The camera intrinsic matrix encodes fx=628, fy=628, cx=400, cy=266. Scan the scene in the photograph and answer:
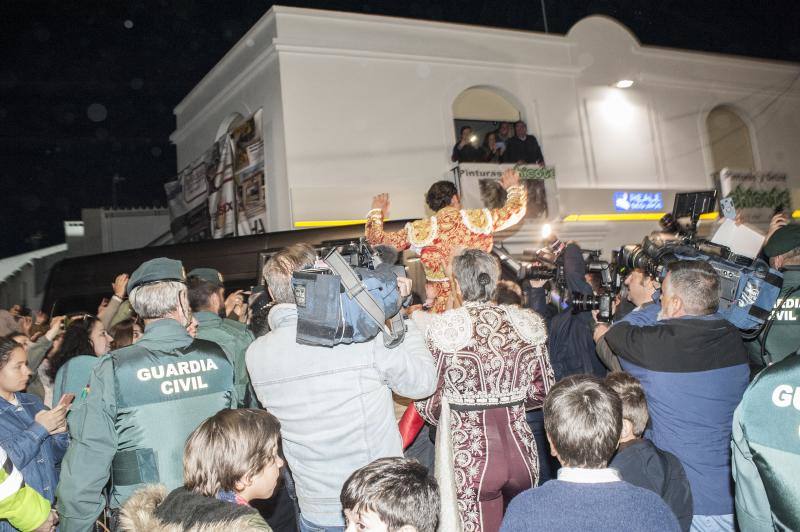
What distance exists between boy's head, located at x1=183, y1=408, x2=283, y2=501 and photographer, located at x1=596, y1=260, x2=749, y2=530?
1766mm

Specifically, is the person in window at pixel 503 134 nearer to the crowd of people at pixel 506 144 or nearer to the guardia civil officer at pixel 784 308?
the crowd of people at pixel 506 144

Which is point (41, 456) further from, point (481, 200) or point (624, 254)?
point (481, 200)

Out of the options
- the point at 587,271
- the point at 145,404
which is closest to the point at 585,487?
the point at 145,404

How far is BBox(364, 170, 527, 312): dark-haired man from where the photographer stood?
4496 mm

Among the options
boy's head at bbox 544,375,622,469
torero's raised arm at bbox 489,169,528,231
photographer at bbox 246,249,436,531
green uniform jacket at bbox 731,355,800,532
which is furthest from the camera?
torero's raised arm at bbox 489,169,528,231

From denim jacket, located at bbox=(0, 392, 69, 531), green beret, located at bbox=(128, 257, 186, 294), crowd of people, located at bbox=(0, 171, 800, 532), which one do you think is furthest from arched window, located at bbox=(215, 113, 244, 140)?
green beret, located at bbox=(128, 257, 186, 294)

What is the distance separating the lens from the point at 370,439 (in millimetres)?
2395

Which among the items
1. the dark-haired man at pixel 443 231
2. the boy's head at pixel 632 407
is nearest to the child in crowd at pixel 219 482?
the boy's head at pixel 632 407

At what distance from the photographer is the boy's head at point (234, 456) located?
192cm

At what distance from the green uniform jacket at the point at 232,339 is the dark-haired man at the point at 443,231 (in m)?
1.40

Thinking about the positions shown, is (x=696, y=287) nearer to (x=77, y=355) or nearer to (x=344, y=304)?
(x=344, y=304)

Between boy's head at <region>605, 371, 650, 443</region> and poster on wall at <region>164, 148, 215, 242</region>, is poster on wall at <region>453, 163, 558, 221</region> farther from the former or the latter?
boy's head at <region>605, 371, 650, 443</region>

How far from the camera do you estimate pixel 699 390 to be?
9.23 ft

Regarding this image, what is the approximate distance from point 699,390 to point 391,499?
1.71 meters
